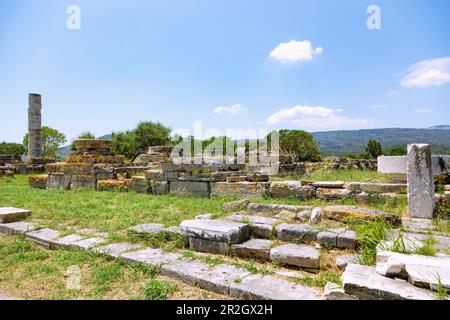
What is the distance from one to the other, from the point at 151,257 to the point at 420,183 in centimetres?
425

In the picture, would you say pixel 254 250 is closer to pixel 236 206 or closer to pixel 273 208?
pixel 273 208

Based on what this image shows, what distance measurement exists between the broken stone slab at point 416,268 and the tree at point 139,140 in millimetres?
34131

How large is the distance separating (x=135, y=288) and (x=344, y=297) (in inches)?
77.3

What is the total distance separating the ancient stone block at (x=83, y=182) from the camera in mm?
10609

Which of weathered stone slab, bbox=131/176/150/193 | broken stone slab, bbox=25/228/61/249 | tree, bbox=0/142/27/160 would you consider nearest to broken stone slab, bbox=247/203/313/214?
broken stone slab, bbox=25/228/61/249

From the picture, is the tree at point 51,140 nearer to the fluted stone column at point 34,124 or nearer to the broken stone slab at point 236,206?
the fluted stone column at point 34,124

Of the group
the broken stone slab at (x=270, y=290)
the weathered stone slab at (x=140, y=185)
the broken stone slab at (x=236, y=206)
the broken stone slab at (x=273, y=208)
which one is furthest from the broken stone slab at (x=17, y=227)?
the broken stone slab at (x=270, y=290)

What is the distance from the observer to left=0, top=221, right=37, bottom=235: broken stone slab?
5.23 m

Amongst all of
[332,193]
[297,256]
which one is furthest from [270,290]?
[332,193]

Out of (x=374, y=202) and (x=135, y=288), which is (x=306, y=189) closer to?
(x=374, y=202)

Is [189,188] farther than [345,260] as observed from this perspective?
Yes

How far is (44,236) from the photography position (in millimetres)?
4809
